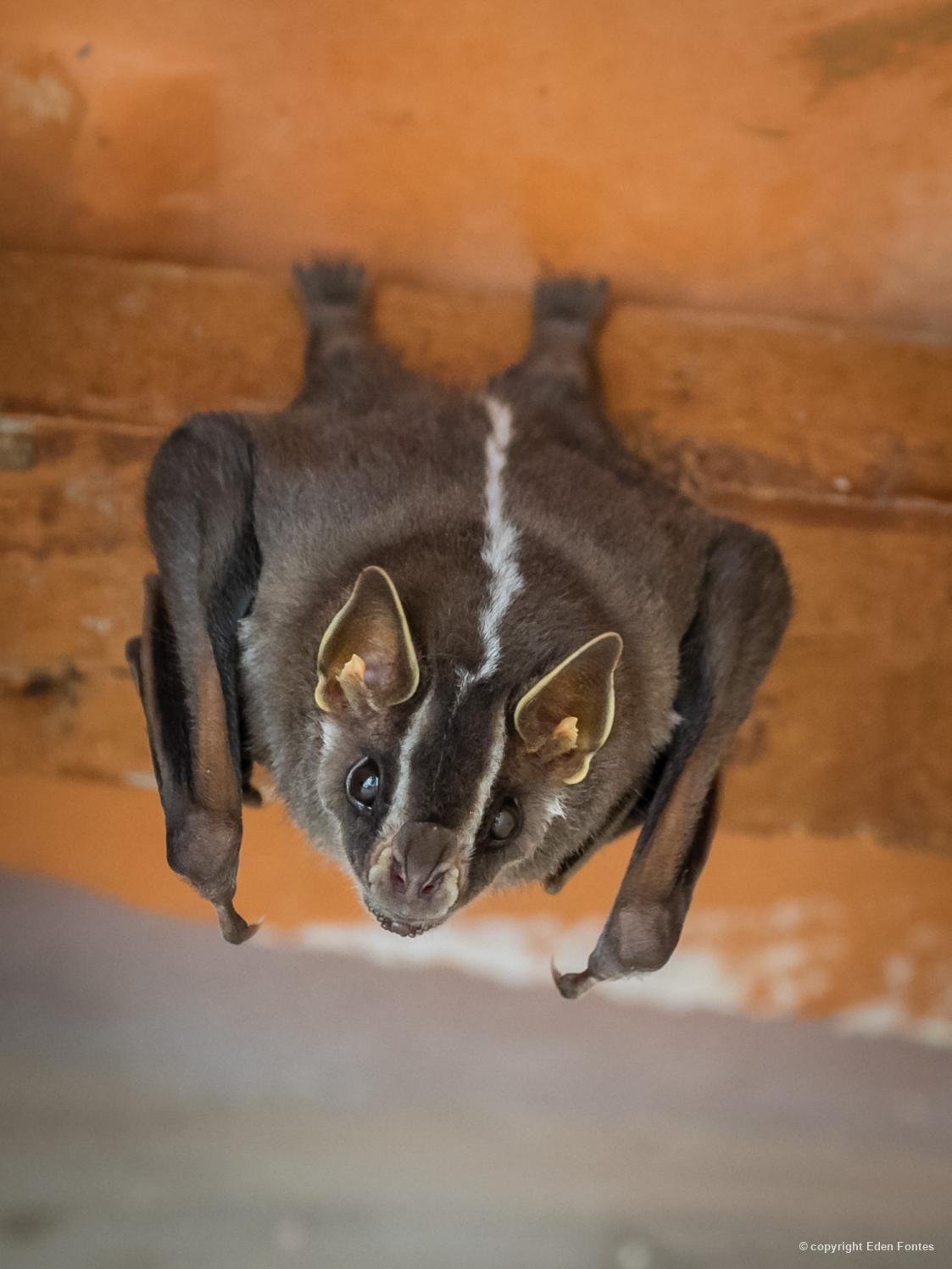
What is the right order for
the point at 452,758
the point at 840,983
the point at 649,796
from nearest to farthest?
1. the point at 452,758
2. the point at 649,796
3. the point at 840,983

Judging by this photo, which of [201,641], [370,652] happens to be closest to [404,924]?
[370,652]

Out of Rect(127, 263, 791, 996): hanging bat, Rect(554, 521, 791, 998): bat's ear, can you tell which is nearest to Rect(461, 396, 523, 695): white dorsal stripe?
Rect(127, 263, 791, 996): hanging bat

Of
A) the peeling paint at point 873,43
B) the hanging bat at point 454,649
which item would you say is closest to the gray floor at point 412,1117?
the hanging bat at point 454,649

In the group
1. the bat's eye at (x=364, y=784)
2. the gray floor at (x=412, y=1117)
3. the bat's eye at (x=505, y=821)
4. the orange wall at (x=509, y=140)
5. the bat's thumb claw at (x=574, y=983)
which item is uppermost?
the orange wall at (x=509, y=140)

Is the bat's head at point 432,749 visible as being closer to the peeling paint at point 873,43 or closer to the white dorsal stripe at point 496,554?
the white dorsal stripe at point 496,554

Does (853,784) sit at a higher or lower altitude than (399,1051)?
higher

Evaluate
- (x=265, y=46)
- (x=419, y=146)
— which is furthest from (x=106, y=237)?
(x=419, y=146)

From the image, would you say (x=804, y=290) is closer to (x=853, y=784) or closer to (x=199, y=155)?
(x=853, y=784)

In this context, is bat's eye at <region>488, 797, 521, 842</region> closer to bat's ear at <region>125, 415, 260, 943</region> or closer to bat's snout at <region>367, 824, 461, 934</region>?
bat's snout at <region>367, 824, 461, 934</region>
